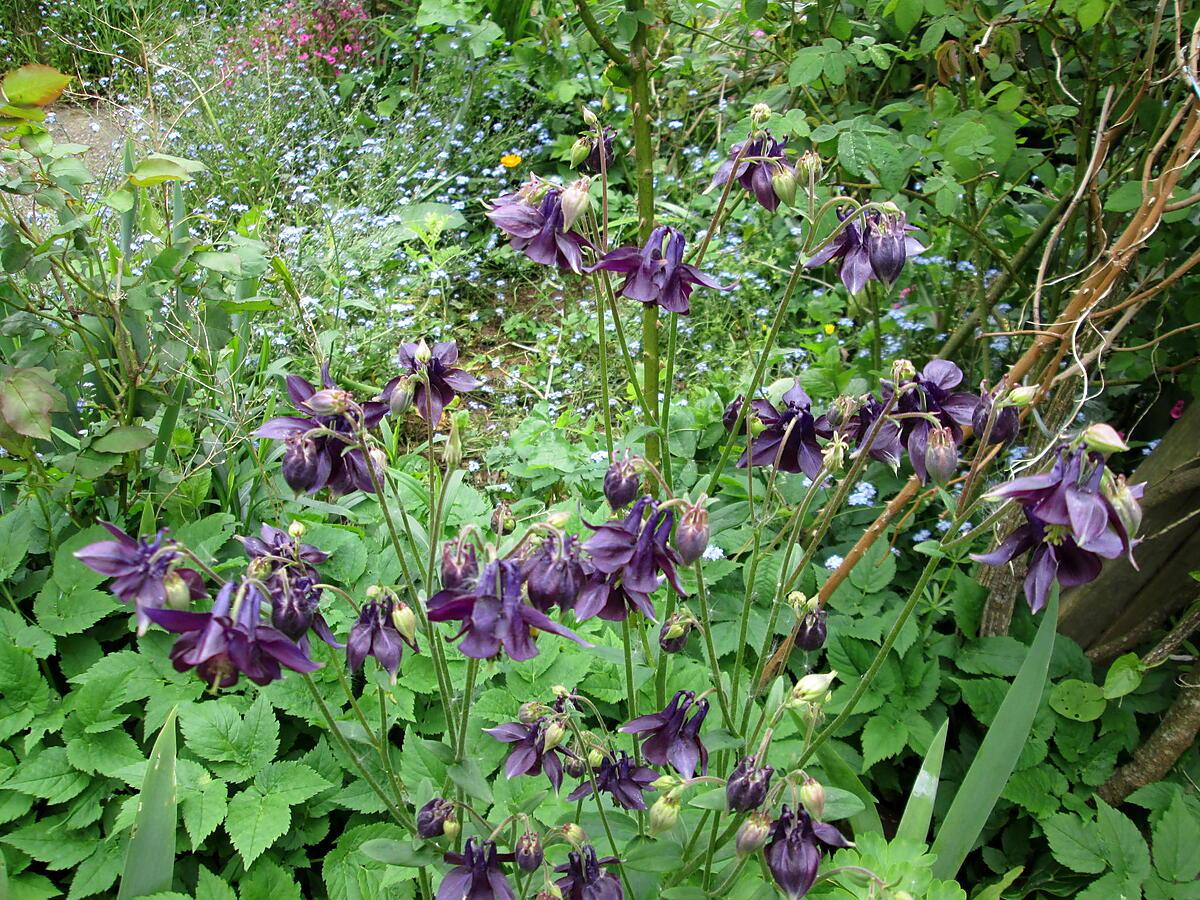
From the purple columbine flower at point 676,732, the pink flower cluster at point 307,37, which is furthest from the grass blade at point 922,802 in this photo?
the pink flower cluster at point 307,37

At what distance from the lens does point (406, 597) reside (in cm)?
231

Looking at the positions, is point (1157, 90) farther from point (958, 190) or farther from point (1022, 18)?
point (958, 190)

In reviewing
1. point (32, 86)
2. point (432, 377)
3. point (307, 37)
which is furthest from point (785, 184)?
point (307, 37)

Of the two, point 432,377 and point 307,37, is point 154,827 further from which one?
point 307,37

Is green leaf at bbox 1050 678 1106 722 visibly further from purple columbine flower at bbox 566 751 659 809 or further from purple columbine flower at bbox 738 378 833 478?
purple columbine flower at bbox 566 751 659 809

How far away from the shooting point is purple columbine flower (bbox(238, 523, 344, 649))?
1056mm

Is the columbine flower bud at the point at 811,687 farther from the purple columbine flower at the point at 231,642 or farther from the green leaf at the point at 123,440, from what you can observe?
the green leaf at the point at 123,440

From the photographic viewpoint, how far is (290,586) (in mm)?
1077

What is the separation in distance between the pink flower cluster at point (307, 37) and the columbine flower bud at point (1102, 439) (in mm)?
5594

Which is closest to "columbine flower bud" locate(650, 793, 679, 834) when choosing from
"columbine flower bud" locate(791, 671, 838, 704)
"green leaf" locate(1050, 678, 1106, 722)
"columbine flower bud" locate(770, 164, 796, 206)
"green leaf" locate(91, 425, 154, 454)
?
"columbine flower bud" locate(791, 671, 838, 704)

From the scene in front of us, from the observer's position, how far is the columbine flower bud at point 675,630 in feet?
4.57

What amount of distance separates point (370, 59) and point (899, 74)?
13.4 feet

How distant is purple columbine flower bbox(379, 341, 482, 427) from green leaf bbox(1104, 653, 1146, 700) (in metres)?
1.66

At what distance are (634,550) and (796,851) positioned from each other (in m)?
0.44
